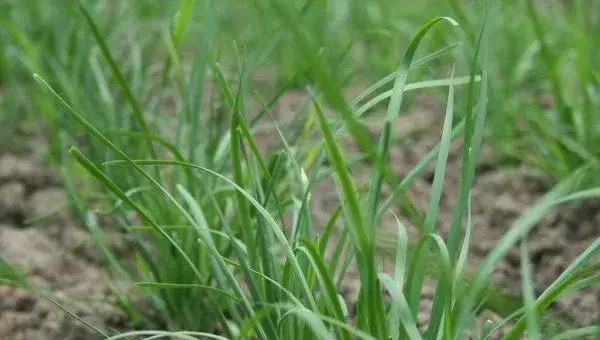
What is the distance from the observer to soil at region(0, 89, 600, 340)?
1.65 meters

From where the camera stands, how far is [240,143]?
134 centimetres

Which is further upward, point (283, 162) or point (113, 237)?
point (283, 162)

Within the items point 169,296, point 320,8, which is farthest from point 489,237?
point 320,8

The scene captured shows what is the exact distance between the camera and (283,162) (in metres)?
1.41

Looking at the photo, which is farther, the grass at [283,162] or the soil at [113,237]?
the soil at [113,237]

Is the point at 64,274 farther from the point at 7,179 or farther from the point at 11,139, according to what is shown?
the point at 11,139

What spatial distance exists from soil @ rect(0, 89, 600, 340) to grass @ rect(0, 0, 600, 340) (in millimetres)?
57

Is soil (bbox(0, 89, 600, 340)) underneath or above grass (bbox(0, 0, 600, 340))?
underneath

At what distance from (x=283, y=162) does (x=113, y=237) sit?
0.68 metres

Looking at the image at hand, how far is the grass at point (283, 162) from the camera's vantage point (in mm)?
1086

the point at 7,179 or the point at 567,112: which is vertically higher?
the point at 567,112

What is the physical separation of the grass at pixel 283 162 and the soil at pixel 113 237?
0.19 feet

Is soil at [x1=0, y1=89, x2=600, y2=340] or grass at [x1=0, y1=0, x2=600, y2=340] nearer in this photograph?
grass at [x1=0, y1=0, x2=600, y2=340]

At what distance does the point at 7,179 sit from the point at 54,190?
0.12 meters
